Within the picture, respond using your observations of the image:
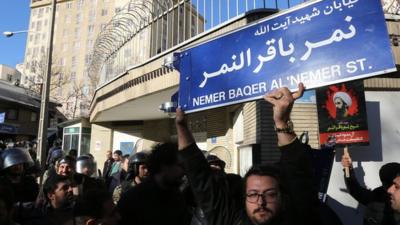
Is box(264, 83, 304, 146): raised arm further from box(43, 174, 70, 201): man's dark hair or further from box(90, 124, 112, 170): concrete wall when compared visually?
box(90, 124, 112, 170): concrete wall

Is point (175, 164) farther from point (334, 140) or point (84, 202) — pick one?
point (334, 140)

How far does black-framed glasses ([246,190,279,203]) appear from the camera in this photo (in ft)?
6.20

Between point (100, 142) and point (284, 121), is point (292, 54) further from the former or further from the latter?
point (100, 142)

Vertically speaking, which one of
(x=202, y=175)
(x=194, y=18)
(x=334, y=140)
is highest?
(x=194, y=18)

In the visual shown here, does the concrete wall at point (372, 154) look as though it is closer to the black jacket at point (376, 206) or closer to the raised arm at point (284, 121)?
the black jacket at point (376, 206)

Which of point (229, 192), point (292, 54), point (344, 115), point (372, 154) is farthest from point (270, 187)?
point (372, 154)

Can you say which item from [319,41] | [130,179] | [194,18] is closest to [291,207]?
[319,41]

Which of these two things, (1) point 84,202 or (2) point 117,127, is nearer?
(1) point 84,202

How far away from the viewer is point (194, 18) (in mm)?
7676

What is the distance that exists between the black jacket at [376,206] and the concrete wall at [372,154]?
1.36 meters

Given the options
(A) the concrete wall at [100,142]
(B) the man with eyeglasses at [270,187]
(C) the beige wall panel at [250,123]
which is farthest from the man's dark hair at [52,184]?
(A) the concrete wall at [100,142]

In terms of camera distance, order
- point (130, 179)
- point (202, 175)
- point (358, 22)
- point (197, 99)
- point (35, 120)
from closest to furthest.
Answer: point (202, 175) → point (358, 22) → point (197, 99) → point (130, 179) → point (35, 120)

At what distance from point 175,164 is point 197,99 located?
565mm

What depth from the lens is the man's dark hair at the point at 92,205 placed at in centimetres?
238
